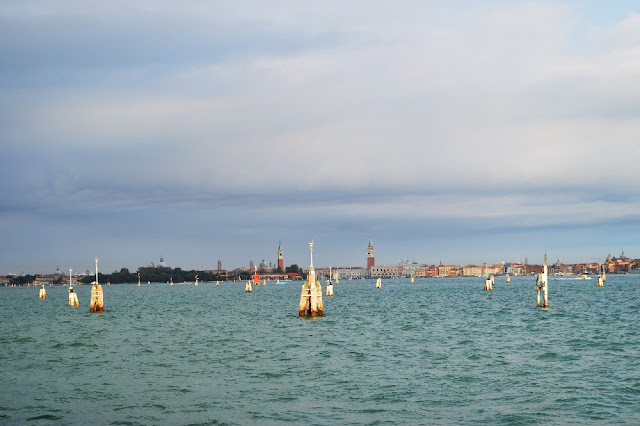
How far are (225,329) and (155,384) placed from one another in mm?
28758

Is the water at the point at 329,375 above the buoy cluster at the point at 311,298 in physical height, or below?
below

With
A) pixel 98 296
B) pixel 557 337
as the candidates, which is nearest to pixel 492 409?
pixel 557 337

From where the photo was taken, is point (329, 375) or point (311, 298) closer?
point (329, 375)

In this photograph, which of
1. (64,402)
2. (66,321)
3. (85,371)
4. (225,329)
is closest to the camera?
(64,402)

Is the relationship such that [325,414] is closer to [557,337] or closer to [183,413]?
[183,413]

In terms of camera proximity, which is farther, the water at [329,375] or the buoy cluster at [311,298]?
the buoy cluster at [311,298]

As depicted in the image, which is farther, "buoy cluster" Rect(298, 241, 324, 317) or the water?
"buoy cluster" Rect(298, 241, 324, 317)

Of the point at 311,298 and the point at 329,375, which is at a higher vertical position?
the point at 311,298

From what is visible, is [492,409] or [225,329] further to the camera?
[225,329]

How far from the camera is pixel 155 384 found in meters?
30.6

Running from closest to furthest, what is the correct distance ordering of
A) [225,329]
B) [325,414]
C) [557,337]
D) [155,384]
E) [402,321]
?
[325,414]
[155,384]
[557,337]
[225,329]
[402,321]

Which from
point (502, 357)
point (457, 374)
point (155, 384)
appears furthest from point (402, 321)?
point (155, 384)

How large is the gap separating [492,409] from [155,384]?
46.5 feet

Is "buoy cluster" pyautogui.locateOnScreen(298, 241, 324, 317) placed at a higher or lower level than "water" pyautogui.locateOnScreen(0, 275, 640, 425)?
higher
